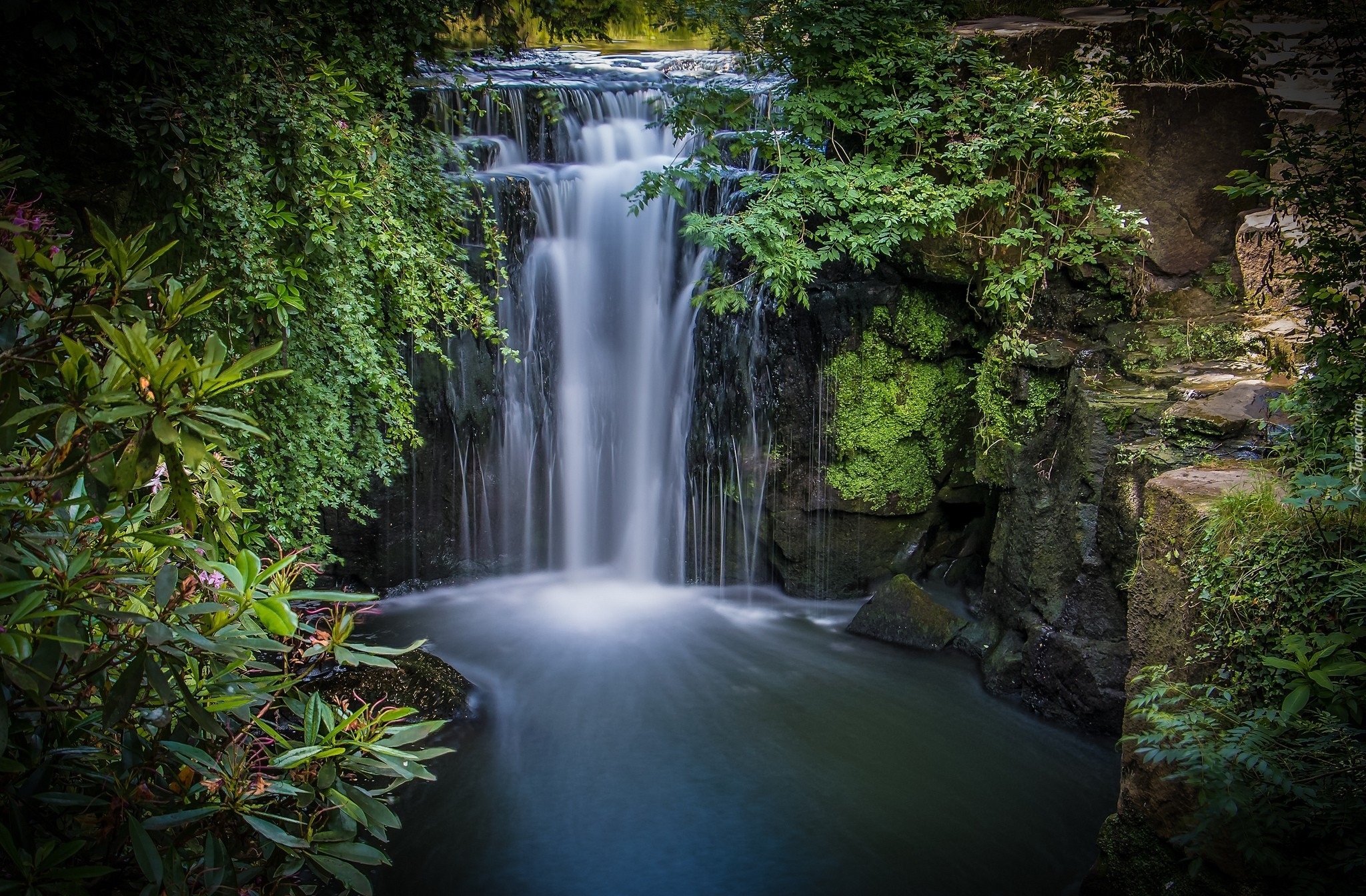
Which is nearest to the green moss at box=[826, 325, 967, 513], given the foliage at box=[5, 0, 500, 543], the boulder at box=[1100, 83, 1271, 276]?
the boulder at box=[1100, 83, 1271, 276]

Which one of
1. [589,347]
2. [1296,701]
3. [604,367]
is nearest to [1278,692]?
[1296,701]

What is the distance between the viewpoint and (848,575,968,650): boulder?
6.88m

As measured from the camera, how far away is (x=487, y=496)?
835 cm

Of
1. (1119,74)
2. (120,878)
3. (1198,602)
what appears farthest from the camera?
(1119,74)

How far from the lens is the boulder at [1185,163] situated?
6414mm

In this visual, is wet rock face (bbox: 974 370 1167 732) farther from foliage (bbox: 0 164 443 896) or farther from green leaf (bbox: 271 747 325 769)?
Answer: green leaf (bbox: 271 747 325 769)

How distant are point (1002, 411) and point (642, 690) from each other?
3625 millimetres

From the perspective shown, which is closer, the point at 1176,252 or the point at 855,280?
the point at 1176,252

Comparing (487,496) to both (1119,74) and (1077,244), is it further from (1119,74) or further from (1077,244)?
(1119,74)

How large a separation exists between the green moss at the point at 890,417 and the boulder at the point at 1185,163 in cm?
191

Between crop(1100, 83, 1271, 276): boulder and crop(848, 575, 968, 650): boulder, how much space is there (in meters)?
3.25

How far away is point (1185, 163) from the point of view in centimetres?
652

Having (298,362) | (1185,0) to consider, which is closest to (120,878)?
(298,362)

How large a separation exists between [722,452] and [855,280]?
6.76 feet
